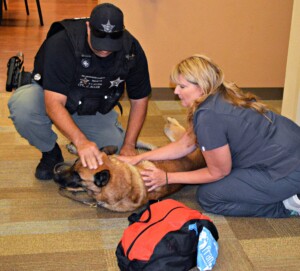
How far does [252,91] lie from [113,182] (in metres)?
2.72

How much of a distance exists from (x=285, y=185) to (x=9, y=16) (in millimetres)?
6778

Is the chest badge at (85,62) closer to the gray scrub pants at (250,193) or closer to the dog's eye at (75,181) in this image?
the dog's eye at (75,181)

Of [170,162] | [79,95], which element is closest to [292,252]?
[170,162]

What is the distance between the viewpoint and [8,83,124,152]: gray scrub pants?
319 cm

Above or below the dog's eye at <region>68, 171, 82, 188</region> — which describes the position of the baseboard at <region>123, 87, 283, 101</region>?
below

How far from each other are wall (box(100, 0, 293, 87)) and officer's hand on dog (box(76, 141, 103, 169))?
210 centimetres

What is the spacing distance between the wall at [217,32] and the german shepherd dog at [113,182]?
1.93m

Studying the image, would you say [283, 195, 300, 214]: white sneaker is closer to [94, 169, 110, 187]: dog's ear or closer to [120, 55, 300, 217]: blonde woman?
[120, 55, 300, 217]: blonde woman

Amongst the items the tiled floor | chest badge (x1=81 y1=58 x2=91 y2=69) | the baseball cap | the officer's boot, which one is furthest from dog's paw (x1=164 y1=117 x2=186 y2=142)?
the baseball cap

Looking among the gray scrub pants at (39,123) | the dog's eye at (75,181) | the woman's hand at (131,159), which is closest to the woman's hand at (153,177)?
the woman's hand at (131,159)

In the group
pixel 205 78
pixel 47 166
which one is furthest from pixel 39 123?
pixel 205 78

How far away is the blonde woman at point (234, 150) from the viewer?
2.68 metres

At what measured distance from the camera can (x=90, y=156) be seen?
109 inches

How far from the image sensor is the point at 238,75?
498 cm
